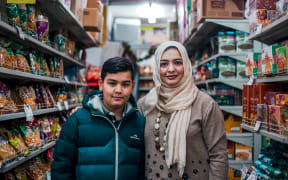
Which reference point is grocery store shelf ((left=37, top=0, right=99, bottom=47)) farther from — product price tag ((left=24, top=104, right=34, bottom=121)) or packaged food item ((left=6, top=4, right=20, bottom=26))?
product price tag ((left=24, top=104, right=34, bottom=121))

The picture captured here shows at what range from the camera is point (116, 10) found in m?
8.32

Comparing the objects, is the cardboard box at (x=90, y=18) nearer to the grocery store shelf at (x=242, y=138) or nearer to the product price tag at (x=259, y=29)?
the product price tag at (x=259, y=29)

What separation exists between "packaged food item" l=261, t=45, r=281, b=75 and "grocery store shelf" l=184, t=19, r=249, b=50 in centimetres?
Result: 129

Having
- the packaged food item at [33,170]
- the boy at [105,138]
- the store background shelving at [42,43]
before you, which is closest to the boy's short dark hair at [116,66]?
the boy at [105,138]

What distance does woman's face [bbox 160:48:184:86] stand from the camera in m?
1.79

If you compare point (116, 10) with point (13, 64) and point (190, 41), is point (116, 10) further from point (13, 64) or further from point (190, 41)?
point (13, 64)

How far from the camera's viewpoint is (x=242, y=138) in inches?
128

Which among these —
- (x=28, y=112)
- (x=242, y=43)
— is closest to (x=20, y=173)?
(x=28, y=112)

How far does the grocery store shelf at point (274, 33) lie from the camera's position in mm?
1737

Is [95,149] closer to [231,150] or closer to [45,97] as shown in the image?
[45,97]

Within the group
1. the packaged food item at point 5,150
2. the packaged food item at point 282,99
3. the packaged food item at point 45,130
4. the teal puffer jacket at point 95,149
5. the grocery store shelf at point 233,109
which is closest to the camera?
the teal puffer jacket at point 95,149

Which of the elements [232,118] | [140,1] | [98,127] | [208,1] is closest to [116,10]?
[140,1]

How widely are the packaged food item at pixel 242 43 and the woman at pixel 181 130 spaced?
1.78m

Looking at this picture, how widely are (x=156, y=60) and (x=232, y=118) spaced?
6.55ft
